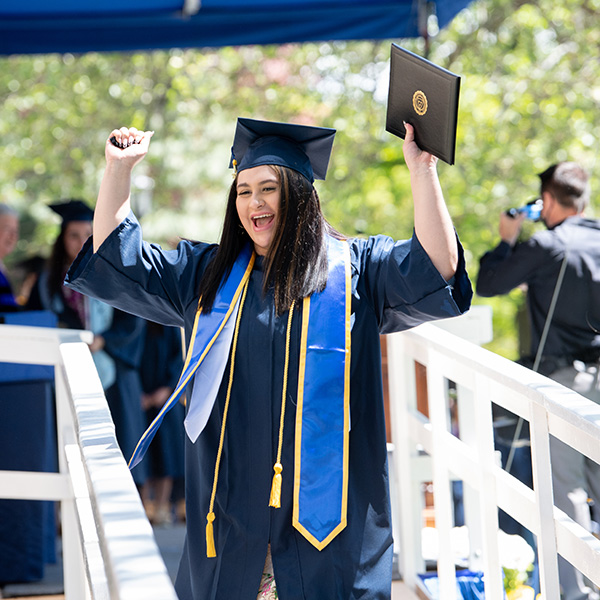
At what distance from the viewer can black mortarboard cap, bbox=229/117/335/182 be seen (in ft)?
8.18

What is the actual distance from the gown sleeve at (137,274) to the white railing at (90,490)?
0.22 meters

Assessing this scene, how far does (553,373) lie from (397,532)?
2.79ft

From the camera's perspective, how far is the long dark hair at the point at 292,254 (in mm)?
2387

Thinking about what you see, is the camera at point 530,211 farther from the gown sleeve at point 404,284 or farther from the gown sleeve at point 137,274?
the gown sleeve at point 137,274

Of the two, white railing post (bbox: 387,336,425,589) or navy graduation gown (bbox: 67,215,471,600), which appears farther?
white railing post (bbox: 387,336,425,589)

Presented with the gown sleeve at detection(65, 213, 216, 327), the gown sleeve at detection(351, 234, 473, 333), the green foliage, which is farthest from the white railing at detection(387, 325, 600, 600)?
the green foliage

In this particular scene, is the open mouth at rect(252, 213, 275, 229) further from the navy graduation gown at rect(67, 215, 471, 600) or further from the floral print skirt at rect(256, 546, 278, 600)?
the floral print skirt at rect(256, 546, 278, 600)

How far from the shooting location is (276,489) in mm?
2246

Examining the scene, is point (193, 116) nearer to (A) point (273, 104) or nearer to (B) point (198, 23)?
(A) point (273, 104)

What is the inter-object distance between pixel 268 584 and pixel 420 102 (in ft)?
3.98

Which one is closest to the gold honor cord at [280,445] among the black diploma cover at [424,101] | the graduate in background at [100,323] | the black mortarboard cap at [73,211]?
Result: the black diploma cover at [424,101]

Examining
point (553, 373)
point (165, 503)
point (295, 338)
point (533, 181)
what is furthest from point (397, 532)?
point (533, 181)

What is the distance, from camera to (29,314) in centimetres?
461

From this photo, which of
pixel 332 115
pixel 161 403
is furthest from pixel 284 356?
pixel 332 115
